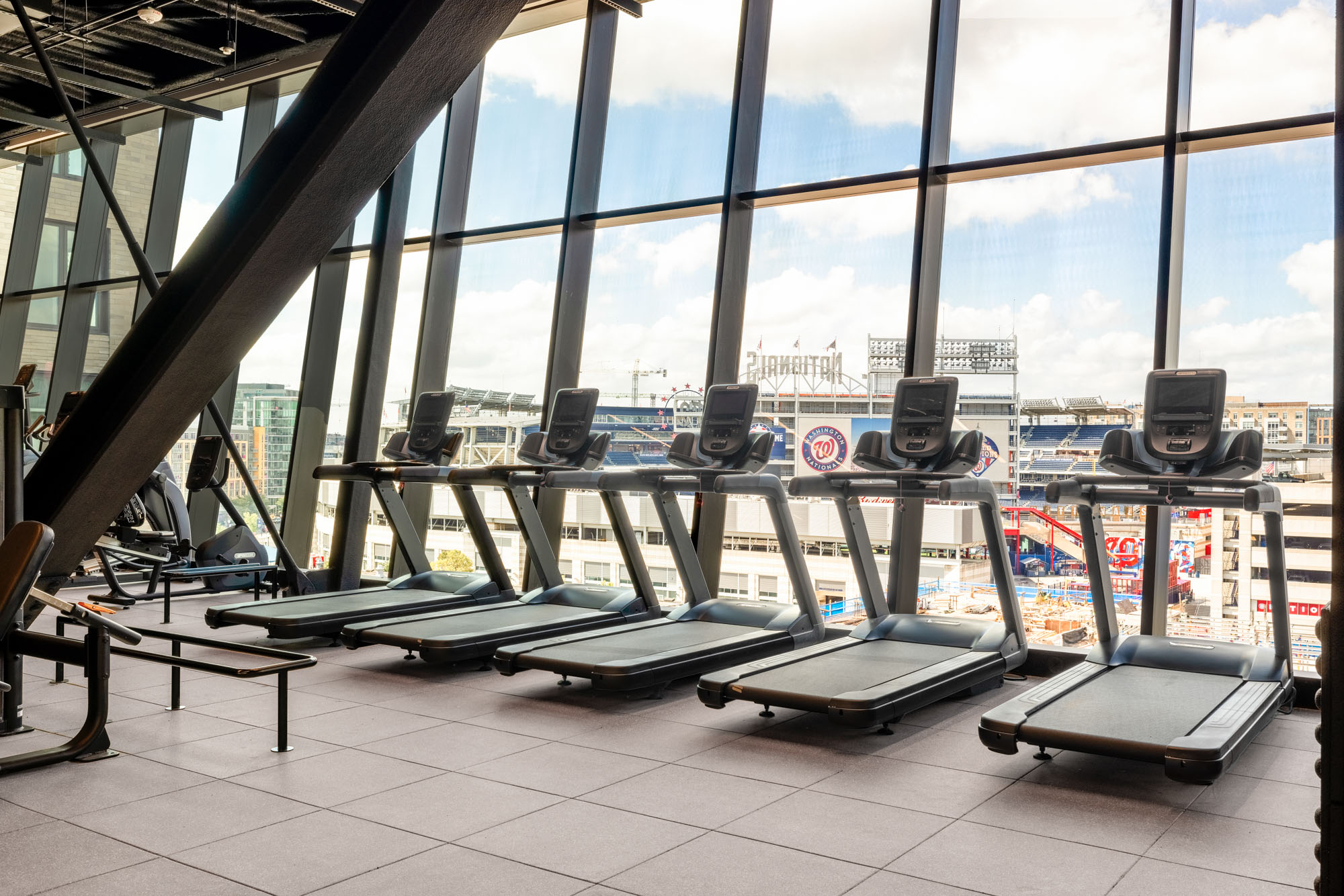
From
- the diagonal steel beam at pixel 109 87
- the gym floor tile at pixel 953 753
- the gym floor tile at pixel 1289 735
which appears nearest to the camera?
the gym floor tile at pixel 953 753

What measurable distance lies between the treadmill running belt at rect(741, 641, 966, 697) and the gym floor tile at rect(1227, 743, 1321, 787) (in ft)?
4.13

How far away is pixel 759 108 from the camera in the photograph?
694cm

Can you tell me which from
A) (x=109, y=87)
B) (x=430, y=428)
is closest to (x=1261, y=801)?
(x=430, y=428)

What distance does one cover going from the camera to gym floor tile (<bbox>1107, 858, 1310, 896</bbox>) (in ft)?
8.80

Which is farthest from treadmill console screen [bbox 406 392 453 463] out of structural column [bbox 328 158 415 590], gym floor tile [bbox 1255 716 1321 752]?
gym floor tile [bbox 1255 716 1321 752]

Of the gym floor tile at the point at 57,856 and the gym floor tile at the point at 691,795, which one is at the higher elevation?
the gym floor tile at the point at 691,795

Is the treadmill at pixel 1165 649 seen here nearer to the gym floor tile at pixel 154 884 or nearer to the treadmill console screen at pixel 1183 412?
the treadmill console screen at pixel 1183 412

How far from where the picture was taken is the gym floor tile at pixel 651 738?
4047 mm

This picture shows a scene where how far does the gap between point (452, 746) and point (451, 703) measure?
2.56 feet

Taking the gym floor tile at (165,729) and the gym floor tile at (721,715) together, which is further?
the gym floor tile at (721,715)

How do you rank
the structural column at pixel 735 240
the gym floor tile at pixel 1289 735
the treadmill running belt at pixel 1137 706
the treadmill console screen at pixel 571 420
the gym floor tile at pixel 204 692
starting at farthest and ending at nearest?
1. the structural column at pixel 735 240
2. the treadmill console screen at pixel 571 420
3. the gym floor tile at pixel 204 692
4. the gym floor tile at pixel 1289 735
5. the treadmill running belt at pixel 1137 706

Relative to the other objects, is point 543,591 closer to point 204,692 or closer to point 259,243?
point 204,692

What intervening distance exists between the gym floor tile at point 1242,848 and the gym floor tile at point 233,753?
2.97 m

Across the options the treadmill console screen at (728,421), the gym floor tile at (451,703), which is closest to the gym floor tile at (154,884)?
the gym floor tile at (451,703)
